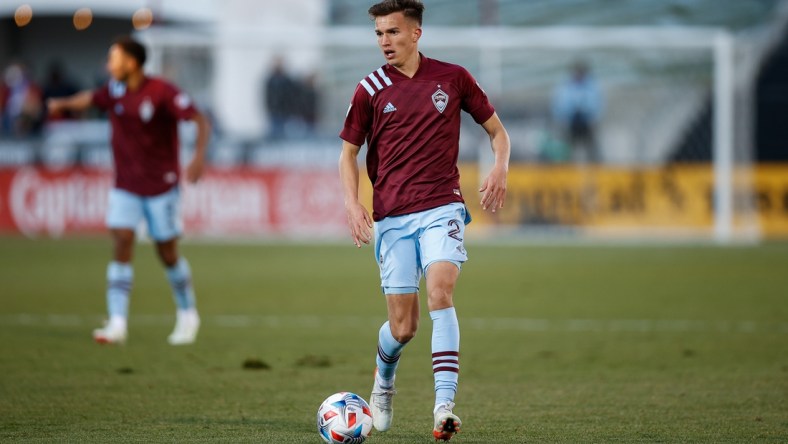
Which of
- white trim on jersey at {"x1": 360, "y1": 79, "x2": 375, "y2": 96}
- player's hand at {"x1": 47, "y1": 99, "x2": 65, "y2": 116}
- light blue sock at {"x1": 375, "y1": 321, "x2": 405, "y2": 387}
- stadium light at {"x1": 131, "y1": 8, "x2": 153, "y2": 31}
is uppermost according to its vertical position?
stadium light at {"x1": 131, "y1": 8, "x2": 153, "y2": 31}

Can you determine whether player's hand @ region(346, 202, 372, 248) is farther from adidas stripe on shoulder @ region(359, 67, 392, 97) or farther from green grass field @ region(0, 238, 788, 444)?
green grass field @ region(0, 238, 788, 444)

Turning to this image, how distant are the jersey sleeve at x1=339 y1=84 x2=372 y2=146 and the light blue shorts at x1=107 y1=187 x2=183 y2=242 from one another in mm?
4017

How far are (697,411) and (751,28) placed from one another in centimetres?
2309

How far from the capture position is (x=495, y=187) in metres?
6.18

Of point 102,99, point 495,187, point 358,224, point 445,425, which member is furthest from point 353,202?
point 102,99

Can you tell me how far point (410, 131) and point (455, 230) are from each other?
55 cm

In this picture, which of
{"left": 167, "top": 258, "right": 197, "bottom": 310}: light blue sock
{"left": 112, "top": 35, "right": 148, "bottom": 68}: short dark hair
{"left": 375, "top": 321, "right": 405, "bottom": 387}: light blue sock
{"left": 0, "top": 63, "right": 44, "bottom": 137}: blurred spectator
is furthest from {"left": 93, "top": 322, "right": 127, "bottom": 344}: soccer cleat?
{"left": 0, "top": 63, "right": 44, "bottom": 137}: blurred spectator

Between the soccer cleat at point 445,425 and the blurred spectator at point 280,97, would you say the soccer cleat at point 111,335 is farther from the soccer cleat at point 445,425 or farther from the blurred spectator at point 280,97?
the blurred spectator at point 280,97

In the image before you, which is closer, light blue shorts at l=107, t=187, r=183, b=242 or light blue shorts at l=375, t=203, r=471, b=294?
light blue shorts at l=375, t=203, r=471, b=294

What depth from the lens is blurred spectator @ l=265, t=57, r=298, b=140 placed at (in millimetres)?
22844

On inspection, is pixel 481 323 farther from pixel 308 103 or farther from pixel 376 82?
pixel 308 103

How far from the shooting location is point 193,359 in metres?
8.87

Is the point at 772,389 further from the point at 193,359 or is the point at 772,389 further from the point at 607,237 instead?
the point at 607,237

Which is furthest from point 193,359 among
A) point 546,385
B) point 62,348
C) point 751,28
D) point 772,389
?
point 751,28
